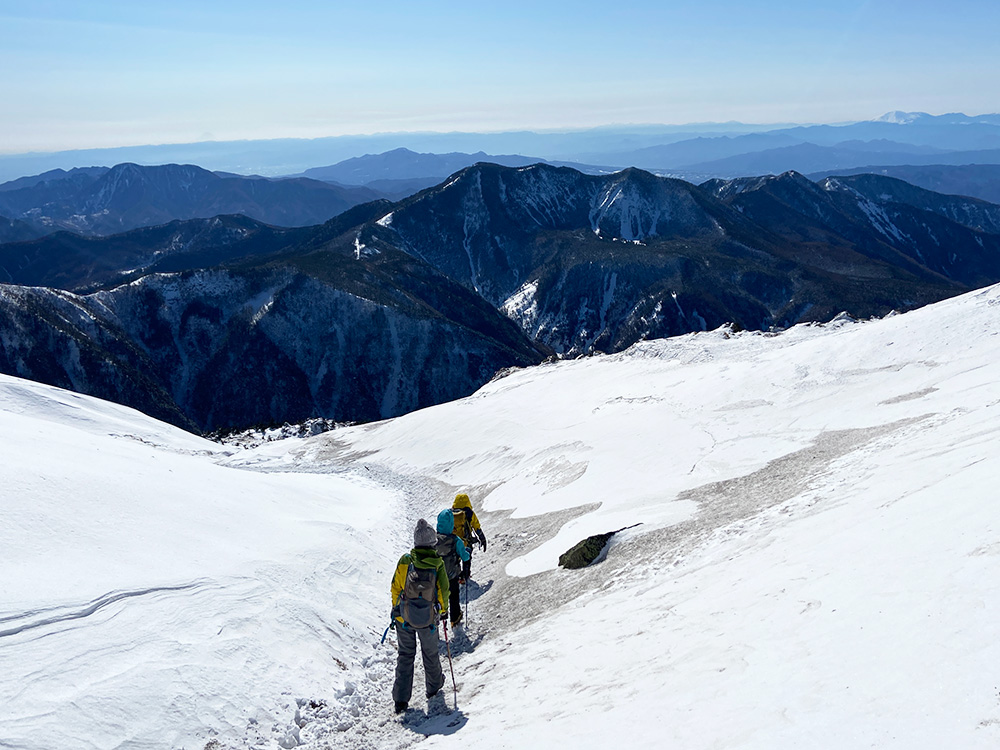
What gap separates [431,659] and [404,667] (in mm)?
462

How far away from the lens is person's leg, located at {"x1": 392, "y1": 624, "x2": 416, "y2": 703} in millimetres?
10078

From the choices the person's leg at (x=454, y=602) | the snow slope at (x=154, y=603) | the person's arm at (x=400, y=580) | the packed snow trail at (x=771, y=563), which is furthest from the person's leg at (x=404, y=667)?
the person's leg at (x=454, y=602)

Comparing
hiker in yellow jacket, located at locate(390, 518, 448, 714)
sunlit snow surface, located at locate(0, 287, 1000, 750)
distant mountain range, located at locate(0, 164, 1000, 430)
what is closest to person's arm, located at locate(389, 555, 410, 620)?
hiker in yellow jacket, located at locate(390, 518, 448, 714)

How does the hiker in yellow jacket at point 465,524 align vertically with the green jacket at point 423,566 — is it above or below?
below

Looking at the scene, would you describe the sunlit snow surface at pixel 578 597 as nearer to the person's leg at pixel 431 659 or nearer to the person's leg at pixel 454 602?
the person's leg at pixel 431 659

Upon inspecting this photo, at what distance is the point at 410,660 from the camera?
10.2m

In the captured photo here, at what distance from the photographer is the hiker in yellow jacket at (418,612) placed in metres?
10.0

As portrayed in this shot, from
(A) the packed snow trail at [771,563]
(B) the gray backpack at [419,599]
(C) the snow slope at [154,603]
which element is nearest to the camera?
(A) the packed snow trail at [771,563]

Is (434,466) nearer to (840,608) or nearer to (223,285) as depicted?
(840,608)

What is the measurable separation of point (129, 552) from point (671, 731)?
1066cm

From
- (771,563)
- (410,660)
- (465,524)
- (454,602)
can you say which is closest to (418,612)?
(410,660)

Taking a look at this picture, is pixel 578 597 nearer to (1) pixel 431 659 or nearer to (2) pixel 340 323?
(1) pixel 431 659

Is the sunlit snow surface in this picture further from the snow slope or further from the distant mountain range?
the distant mountain range

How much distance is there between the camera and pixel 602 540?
51.5 ft
